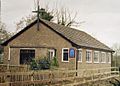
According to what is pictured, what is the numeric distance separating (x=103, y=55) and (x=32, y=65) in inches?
702

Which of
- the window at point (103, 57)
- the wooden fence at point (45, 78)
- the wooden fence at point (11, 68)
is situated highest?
the window at point (103, 57)

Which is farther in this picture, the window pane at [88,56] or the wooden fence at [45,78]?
the window pane at [88,56]

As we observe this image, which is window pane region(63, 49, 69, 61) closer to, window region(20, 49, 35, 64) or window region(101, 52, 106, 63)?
window region(20, 49, 35, 64)

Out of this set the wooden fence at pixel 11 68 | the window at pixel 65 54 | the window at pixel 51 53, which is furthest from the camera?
the window at pixel 51 53

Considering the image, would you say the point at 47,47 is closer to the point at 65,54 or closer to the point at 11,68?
the point at 65,54

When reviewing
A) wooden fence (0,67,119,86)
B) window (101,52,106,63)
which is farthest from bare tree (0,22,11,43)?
wooden fence (0,67,119,86)

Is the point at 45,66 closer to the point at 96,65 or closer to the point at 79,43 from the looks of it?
the point at 79,43

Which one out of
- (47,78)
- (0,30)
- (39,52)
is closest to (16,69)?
(47,78)

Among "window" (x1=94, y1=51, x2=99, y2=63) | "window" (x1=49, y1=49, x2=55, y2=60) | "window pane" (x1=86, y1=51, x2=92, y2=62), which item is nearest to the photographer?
"window" (x1=49, y1=49, x2=55, y2=60)

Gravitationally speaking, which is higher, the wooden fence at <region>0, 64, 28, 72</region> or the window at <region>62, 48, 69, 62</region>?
the window at <region>62, 48, 69, 62</region>

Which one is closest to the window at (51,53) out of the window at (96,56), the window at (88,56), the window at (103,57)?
the window at (88,56)

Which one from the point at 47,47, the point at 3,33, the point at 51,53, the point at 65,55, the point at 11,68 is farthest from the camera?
the point at 3,33

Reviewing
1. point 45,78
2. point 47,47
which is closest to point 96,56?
point 47,47

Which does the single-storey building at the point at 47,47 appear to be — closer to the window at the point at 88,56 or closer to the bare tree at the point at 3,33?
the window at the point at 88,56
